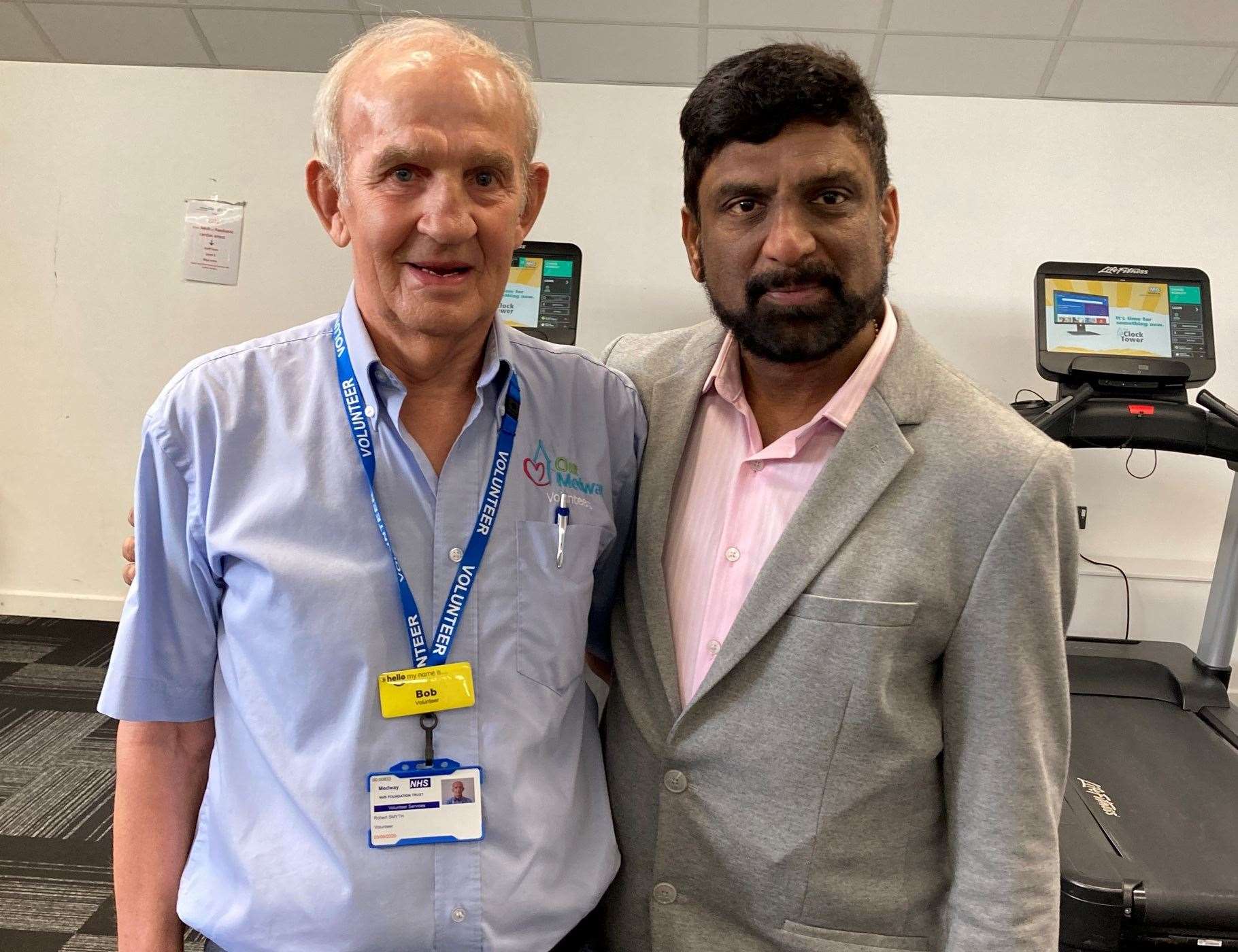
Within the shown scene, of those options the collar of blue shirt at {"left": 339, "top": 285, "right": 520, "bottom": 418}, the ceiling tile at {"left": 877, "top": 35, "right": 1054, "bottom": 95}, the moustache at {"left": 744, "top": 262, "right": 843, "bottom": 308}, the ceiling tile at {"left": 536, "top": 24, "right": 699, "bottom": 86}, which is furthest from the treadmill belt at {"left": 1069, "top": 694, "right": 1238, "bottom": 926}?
the ceiling tile at {"left": 536, "top": 24, "right": 699, "bottom": 86}

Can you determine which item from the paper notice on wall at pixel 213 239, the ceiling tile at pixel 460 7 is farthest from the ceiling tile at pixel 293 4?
the paper notice on wall at pixel 213 239

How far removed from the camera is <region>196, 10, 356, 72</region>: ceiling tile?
4152 millimetres

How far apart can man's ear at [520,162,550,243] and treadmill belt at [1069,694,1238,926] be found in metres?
1.91

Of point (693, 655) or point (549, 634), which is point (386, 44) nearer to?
point (549, 634)

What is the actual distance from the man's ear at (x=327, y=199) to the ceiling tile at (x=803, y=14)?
128 inches

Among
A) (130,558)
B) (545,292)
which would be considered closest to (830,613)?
(130,558)

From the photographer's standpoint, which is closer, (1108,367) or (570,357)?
(570,357)

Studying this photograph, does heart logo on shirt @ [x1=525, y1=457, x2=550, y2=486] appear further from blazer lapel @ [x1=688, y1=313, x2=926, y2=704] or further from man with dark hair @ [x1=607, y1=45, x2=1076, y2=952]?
blazer lapel @ [x1=688, y1=313, x2=926, y2=704]

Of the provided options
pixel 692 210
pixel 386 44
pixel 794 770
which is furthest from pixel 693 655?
pixel 386 44

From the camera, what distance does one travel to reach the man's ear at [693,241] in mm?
1383

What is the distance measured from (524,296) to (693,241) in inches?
77.2

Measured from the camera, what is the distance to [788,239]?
4.01ft

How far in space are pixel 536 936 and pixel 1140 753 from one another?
2.15 m

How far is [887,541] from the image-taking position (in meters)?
1.15
